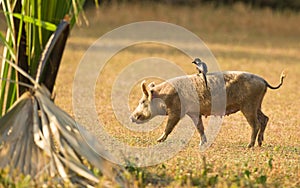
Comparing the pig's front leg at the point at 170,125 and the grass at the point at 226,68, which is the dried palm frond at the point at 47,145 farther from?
the pig's front leg at the point at 170,125

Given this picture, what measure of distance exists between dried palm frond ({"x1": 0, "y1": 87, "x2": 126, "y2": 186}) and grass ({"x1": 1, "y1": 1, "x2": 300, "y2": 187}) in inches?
17.2

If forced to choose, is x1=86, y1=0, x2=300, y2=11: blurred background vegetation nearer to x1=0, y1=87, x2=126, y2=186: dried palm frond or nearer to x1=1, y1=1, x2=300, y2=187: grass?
x1=1, y1=1, x2=300, y2=187: grass

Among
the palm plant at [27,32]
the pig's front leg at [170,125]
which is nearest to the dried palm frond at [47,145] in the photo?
the palm plant at [27,32]

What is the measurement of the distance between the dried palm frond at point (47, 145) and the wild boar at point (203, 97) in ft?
6.07

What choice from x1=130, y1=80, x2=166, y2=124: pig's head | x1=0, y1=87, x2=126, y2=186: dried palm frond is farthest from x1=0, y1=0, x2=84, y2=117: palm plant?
x1=130, y1=80, x2=166, y2=124: pig's head

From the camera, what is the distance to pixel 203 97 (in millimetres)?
7086

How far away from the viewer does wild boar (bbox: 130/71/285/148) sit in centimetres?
706

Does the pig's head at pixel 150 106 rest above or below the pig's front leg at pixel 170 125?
above

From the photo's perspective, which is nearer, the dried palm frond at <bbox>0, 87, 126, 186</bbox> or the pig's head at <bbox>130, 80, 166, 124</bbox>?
the dried palm frond at <bbox>0, 87, 126, 186</bbox>

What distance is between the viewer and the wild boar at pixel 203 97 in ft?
23.2

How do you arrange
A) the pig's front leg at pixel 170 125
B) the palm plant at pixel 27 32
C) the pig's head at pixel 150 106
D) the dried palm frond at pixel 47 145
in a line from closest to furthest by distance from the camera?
the dried palm frond at pixel 47 145, the palm plant at pixel 27 32, the pig's front leg at pixel 170 125, the pig's head at pixel 150 106

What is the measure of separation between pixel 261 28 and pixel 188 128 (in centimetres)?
1500

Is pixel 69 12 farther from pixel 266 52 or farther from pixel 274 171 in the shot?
pixel 266 52

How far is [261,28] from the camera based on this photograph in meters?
22.6
